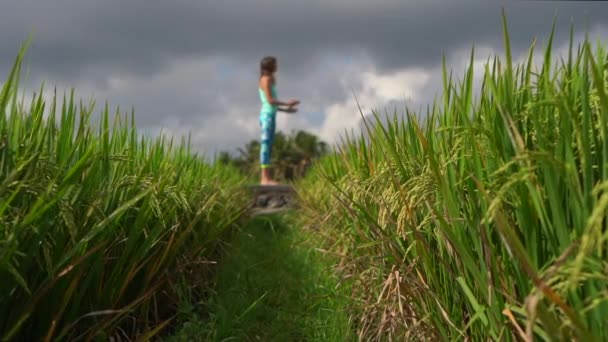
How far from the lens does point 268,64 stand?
848 centimetres

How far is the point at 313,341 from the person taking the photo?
272 centimetres

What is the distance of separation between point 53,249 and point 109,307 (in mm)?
391

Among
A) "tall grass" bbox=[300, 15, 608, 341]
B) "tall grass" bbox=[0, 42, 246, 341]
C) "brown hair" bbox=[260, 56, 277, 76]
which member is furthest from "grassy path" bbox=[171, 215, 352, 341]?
"brown hair" bbox=[260, 56, 277, 76]

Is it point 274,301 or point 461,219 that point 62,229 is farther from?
point 274,301

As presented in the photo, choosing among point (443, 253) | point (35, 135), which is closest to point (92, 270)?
point (35, 135)

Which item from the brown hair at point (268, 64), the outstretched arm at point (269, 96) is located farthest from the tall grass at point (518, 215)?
the brown hair at point (268, 64)

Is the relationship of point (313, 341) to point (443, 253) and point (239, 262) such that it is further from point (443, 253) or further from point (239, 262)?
point (239, 262)

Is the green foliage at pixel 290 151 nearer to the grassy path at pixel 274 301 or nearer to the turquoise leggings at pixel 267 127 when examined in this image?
the turquoise leggings at pixel 267 127

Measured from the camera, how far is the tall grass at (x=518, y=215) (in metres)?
1.11

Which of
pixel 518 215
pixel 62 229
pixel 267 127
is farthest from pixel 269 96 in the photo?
pixel 518 215

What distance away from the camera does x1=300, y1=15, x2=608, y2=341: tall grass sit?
1107 mm

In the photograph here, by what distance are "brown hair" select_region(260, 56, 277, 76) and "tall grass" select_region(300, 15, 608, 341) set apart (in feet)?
21.5

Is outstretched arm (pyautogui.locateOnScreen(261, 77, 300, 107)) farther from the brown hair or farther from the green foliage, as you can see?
the green foliage

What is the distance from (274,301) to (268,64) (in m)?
5.46
